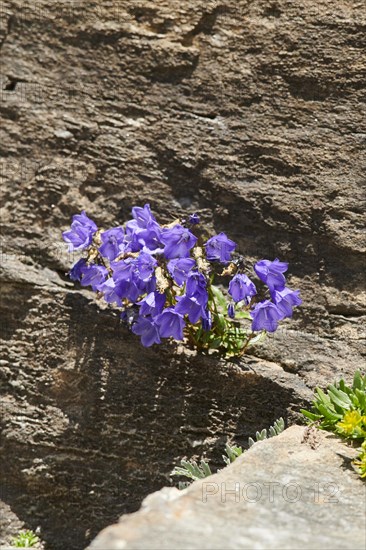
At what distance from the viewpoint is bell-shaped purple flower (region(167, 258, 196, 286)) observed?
3.64 m

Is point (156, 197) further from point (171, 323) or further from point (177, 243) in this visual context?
point (171, 323)

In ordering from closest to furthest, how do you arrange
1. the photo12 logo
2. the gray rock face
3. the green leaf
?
1. the gray rock face
2. the photo12 logo
3. the green leaf

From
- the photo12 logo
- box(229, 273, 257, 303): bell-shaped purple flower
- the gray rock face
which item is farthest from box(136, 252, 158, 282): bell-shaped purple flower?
the photo12 logo

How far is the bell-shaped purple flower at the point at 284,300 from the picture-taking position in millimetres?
3732

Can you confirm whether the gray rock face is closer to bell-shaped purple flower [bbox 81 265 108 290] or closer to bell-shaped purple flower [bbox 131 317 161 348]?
bell-shaped purple flower [bbox 131 317 161 348]

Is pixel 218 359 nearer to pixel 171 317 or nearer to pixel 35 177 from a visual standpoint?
pixel 171 317

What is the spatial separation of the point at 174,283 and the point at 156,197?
0.73 meters

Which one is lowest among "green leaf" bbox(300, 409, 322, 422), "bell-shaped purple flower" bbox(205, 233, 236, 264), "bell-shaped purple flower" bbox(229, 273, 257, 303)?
"green leaf" bbox(300, 409, 322, 422)

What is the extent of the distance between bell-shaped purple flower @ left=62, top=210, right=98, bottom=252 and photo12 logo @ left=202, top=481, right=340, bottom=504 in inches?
58.9

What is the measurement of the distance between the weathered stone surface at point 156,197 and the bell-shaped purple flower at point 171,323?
1.11 ft

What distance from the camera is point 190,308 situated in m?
3.66

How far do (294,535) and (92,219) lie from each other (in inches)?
90.0

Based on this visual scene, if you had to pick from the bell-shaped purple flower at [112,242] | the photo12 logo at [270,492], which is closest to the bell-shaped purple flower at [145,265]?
the bell-shaped purple flower at [112,242]

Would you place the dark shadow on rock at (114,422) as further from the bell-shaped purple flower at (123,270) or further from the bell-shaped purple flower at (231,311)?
the bell-shaped purple flower at (123,270)
